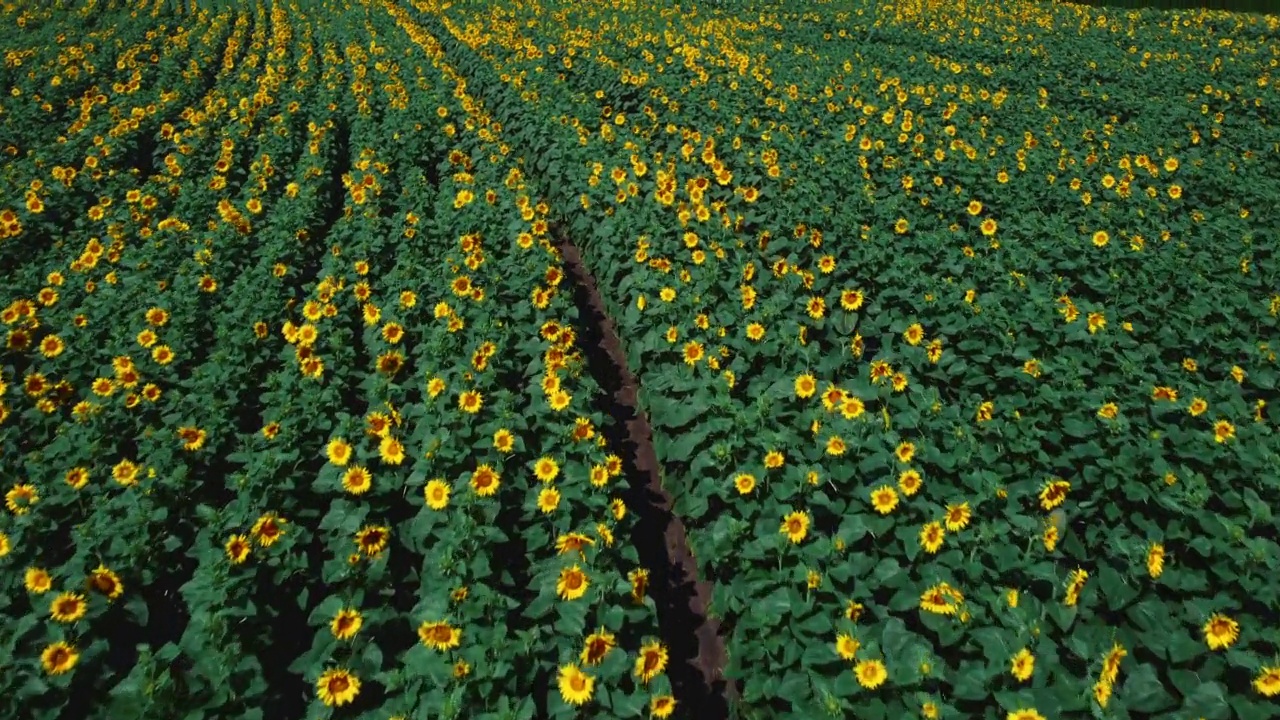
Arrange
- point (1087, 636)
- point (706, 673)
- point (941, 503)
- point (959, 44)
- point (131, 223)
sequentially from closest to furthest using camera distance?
point (1087, 636)
point (941, 503)
point (706, 673)
point (131, 223)
point (959, 44)

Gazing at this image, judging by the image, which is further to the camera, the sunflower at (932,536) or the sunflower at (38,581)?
the sunflower at (932,536)

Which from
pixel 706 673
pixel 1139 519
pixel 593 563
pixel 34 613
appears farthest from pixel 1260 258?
pixel 34 613

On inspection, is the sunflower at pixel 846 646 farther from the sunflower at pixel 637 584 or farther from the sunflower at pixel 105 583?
the sunflower at pixel 105 583

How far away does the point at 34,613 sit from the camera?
3279 millimetres

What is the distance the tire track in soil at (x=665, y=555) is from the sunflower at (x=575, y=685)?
86 centimetres

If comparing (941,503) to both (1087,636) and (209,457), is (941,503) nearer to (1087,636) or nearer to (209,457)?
(1087,636)

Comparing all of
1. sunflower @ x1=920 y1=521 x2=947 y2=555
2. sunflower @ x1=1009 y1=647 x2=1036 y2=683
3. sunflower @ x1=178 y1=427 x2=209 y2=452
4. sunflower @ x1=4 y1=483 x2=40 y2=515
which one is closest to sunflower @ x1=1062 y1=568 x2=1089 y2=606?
sunflower @ x1=1009 y1=647 x2=1036 y2=683

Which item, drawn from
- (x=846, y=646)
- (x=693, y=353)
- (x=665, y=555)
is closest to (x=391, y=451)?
(x=665, y=555)

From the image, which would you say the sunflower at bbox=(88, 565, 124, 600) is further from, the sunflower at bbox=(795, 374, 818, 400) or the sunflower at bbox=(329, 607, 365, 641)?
the sunflower at bbox=(795, 374, 818, 400)

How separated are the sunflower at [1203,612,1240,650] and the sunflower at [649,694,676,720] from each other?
2206 mm

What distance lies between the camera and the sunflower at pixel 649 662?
3072 millimetres

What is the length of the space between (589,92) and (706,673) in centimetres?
1011

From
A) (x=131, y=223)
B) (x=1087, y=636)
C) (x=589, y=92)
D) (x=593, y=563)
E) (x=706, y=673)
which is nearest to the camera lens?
(x=1087, y=636)

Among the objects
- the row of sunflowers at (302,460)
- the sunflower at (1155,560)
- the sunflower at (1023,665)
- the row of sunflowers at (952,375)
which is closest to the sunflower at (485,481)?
the row of sunflowers at (302,460)
